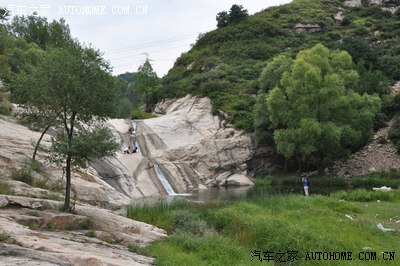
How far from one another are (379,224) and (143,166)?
2941cm

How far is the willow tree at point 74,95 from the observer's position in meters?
18.2

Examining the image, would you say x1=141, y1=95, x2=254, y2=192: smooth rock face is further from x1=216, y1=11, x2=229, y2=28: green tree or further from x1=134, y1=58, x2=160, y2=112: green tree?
x1=216, y1=11, x2=229, y2=28: green tree

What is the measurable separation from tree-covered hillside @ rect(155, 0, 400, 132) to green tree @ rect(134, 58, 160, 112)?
11.2ft

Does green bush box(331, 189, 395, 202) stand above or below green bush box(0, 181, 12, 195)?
below

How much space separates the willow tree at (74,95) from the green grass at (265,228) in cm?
459

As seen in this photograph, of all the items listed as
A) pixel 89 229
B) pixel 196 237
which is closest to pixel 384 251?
pixel 196 237

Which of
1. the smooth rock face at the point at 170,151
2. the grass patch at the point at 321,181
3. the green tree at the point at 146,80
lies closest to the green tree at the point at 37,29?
the green tree at the point at 146,80

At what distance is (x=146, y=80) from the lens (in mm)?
83500

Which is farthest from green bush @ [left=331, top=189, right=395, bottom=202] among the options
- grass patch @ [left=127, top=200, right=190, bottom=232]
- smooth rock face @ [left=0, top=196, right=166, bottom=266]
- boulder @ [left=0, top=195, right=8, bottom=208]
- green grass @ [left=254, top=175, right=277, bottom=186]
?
boulder @ [left=0, top=195, right=8, bottom=208]

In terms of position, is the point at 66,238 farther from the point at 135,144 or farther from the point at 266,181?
the point at 135,144

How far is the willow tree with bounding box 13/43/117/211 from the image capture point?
18.2 meters

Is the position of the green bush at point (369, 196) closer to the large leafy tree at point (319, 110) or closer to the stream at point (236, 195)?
the stream at point (236, 195)

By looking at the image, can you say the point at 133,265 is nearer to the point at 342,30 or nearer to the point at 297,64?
the point at 297,64

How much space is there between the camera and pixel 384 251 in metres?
14.9
